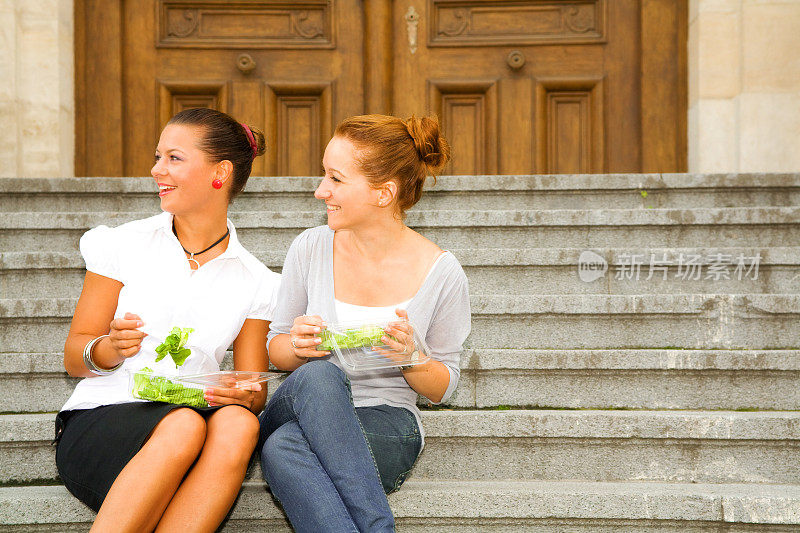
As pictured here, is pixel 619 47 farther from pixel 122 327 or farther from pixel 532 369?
pixel 122 327

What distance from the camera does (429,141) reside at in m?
2.16

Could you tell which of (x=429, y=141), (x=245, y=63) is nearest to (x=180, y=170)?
(x=429, y=141)

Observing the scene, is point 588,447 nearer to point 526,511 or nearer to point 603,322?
point 526,511

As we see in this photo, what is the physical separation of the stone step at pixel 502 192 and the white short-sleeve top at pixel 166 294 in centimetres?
131

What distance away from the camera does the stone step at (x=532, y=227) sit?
3148 mm

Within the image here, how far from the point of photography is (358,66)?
15.3ft

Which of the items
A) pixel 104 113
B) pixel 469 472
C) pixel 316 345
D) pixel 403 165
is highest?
pixel 104 113

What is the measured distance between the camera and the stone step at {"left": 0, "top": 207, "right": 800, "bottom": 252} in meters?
→ 3.15

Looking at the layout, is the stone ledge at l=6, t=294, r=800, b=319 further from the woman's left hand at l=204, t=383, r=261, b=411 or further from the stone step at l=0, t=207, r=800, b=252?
the woman's left hand at l=204, t=383, r=261, b=411

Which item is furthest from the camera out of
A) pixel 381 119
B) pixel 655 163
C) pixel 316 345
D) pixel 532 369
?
pixel 655 163

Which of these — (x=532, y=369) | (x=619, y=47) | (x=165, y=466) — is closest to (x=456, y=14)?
(x=619, y=47)

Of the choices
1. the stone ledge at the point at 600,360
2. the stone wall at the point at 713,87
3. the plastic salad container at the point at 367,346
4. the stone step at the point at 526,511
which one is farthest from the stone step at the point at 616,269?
the stone wall at the point at 713,87

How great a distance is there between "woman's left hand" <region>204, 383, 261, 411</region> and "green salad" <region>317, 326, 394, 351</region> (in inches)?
8.8

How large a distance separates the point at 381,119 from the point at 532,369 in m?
0.95
